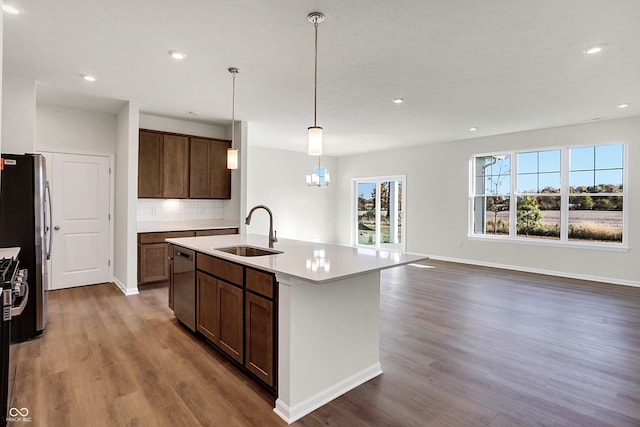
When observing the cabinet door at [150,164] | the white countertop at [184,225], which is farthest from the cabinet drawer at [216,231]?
the cabinet door at [150,164]

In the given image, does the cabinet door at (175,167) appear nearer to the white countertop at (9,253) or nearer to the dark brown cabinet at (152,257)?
the dark brown cabinet at (152,257)

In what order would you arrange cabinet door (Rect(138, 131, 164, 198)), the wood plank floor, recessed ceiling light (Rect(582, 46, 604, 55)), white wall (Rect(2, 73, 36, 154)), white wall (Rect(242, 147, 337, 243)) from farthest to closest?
white wall (Rect(242, 147, 337, 243))
cabinet door (Rect(138, 131, 164, 198))
white wall (Rect(2, 73, 36, 154))
recessed ceiling light (Rect(582, 46, 604, 55))
the wood plank floor

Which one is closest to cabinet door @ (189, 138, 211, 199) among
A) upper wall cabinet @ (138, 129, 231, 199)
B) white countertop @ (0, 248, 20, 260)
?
upper wall cabinet @ (138, 129, 231, 199)

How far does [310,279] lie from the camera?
71.2 inches

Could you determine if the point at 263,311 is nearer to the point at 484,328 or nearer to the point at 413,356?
the point at 413,356

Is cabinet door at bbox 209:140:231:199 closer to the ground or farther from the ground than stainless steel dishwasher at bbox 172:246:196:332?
farther from the ground

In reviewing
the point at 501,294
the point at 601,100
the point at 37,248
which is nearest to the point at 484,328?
the point at 501,294

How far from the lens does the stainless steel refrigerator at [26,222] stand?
304 centimetres

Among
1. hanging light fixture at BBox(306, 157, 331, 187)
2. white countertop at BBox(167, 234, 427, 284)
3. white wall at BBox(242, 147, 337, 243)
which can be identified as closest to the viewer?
white countertop at BBox(167, 234, 427, 284)

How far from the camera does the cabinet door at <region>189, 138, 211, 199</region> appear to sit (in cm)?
543

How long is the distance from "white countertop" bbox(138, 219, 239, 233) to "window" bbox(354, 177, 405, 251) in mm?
4481

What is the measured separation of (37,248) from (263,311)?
2386 mm

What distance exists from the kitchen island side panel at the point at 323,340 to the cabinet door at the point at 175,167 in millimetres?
3837

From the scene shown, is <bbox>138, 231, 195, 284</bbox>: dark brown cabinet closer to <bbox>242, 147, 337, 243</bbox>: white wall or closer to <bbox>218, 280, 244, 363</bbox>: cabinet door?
<bbox>218, 280, 244, 363</bbox>: cabinet door
